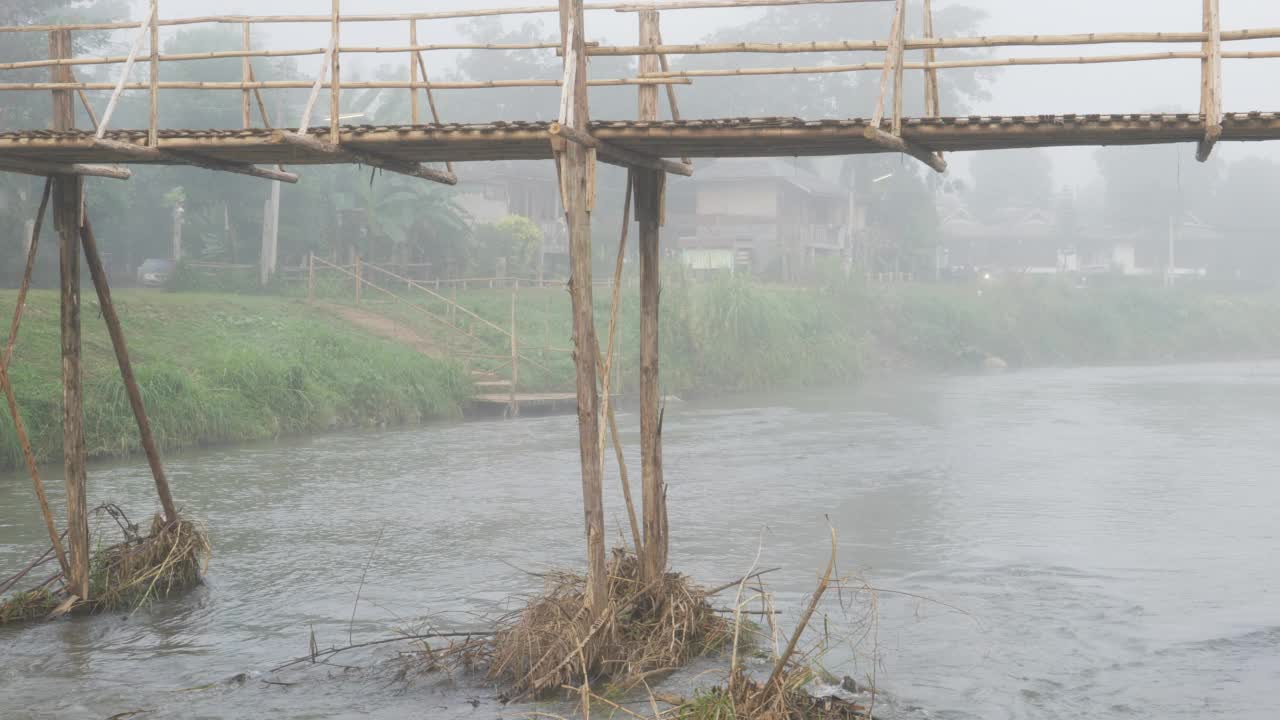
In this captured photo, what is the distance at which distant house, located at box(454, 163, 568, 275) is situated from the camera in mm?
46750

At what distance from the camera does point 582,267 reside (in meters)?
8.81

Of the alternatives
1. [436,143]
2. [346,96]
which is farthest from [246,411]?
[346,96]

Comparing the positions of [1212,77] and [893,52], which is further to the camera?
[893,52]

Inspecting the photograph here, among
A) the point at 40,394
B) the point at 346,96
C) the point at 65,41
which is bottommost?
the point at 40,394

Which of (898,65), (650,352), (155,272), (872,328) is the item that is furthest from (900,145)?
(155,272)

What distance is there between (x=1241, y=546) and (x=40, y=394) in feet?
55.7

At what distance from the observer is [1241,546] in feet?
50.0

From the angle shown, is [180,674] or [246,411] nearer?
[180,674]

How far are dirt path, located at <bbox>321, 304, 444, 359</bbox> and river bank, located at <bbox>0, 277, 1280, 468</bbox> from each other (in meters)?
0.14

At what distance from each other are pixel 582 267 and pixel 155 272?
109 ft

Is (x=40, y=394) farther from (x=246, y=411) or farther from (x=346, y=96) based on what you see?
(x=346, y=96)

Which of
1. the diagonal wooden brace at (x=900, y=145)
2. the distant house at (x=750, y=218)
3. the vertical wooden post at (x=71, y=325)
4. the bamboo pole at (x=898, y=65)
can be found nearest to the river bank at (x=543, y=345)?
the distant house at (x=750, y=218)

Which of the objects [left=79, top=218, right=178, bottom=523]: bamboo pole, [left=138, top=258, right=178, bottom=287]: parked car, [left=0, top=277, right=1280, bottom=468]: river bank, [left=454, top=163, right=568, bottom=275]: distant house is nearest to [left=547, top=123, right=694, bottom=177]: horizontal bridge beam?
[left=79, top=218, right=178, bottom=523]: bamboo pole

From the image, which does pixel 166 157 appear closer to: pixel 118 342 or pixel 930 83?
pixel 118 342
